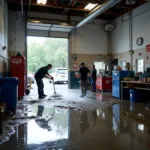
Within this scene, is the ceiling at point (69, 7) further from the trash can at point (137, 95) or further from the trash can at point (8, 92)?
the trash can at point (8, 92)

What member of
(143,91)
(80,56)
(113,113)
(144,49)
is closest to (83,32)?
(80,56)

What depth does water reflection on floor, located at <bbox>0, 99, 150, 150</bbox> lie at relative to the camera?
106 inches

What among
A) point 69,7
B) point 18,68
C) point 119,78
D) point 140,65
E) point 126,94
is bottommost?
point 126,94

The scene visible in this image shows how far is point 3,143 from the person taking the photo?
2777 millimetres

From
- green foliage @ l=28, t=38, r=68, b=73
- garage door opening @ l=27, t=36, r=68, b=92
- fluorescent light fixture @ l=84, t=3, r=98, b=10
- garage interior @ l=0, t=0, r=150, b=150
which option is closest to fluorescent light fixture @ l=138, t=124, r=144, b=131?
garage interior @ l=0, t=0, r=150, b=150

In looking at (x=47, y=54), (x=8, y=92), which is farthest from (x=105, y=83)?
(x=47, y=54)

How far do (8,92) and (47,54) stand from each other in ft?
74.8

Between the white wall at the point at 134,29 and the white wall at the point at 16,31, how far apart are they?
5.49 meters

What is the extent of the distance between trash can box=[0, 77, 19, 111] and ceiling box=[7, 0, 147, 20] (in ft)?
17.4

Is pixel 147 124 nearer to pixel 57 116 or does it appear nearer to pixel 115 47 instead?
pixel 57 116

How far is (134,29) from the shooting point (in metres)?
9.89

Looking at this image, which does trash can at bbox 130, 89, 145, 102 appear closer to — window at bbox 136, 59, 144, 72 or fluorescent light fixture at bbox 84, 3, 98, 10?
window at bbox 136, 59, 144, 72

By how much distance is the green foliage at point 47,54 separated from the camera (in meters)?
25.6

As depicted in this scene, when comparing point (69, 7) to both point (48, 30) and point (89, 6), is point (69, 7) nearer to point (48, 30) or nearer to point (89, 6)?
point (89, 6)
